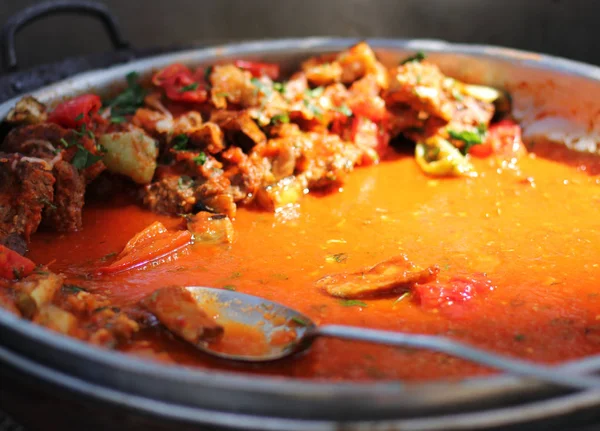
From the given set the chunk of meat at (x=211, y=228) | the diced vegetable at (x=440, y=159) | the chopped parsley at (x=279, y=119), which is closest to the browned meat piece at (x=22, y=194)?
the chunk of meat at (x=211, y=228)

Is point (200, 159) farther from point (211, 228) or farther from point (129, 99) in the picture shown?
point (129, 99)

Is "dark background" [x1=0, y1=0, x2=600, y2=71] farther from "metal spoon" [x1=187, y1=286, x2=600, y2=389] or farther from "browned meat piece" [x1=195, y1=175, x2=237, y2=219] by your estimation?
"metal spoon" [x1=187, y1=286, x2=600, y2=389]

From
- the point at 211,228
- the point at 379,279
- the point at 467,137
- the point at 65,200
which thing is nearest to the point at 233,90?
the point at 211,228

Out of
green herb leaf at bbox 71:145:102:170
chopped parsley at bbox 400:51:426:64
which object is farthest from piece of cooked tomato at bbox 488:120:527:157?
green herb leaf at bbox 71:145:102:170

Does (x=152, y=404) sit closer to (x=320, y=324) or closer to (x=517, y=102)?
(x=320, y=324)

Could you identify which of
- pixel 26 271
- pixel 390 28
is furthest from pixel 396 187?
pixel 390 28

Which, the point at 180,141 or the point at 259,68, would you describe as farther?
the point at 259,68
